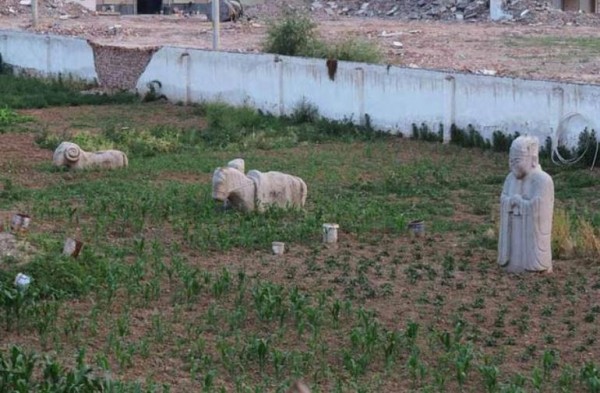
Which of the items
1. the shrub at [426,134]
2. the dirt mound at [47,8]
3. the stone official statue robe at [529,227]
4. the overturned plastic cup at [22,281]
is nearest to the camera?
the overturned plastic cup at [22,281]

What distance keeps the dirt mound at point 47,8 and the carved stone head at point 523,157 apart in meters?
41.2

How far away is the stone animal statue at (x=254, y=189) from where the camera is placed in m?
14.7

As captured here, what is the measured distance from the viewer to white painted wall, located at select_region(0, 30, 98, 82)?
31.0 metres

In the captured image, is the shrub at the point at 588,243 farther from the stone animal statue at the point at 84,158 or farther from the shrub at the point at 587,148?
the stone animal statue at the point at 84,158

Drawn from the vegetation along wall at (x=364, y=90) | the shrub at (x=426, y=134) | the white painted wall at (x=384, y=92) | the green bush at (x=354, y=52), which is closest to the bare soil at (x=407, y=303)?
the white painted wall at (x=384, y=92)

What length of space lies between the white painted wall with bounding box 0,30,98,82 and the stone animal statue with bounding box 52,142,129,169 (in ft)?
41.4

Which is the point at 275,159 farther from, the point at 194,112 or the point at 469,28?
the point at 469,28

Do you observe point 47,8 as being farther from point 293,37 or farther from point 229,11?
point 293,37

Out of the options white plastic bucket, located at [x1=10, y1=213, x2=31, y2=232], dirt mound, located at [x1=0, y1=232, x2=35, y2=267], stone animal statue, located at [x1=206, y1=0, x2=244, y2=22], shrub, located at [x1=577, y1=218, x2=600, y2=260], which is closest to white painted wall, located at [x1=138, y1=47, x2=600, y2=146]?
shrub, located at [x1=577, y1=218, x2=600, y2=260]

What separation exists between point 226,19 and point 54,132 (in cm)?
2774

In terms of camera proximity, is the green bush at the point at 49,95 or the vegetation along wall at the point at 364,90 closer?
the vegetation along wall at the point at 364,90

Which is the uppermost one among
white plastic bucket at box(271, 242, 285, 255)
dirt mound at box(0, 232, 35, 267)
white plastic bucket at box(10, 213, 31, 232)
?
white plastic bucket at box(10, 213, 31, 232)

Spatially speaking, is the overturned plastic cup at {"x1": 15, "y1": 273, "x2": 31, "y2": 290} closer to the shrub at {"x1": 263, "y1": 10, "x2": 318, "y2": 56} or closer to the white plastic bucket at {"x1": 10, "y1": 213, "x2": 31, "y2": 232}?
the white plastic bucket at {"x1": 10, "y1": 213, "x2": 31, "y2": 232}

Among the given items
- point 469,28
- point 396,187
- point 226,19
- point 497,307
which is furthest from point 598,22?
point 497,307
